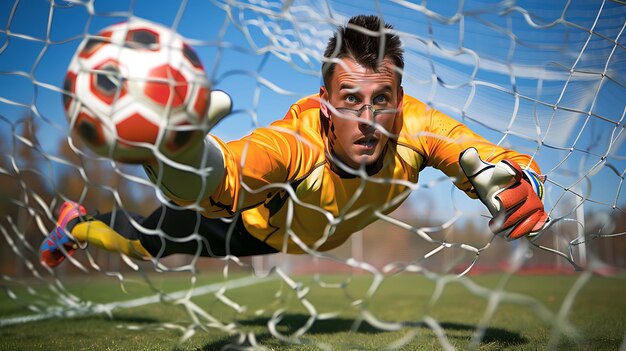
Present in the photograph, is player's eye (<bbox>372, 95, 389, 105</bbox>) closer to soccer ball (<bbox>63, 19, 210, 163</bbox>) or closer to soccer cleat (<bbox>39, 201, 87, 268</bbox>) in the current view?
soccer ball (<bbox>63, 19, 210, 163</bbox>)

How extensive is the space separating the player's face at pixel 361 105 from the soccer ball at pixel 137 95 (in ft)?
2.47

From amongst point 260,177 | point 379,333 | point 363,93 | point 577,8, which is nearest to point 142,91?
point 260,177

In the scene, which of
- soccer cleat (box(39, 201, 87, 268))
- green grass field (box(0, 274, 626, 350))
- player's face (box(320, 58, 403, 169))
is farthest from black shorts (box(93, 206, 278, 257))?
player's face (box(320, 58, 403, 169))

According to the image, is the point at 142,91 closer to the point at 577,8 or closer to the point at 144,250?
the point at 144,250

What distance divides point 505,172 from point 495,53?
4.76 feet

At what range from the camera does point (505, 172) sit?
2166 mm

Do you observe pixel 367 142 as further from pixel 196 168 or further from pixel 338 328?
pixel 338 328

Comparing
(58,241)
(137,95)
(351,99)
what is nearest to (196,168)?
(137,95)

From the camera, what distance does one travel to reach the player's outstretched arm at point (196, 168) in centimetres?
Answer: 172

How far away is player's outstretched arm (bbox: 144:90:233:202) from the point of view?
1717 mm

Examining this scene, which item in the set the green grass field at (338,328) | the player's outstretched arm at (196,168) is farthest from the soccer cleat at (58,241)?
the player's outstretched arm at (196,168)

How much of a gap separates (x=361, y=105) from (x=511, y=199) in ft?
2.42

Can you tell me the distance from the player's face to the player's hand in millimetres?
413

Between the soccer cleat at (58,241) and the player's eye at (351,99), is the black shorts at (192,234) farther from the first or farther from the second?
the player's eye at (351,99)
